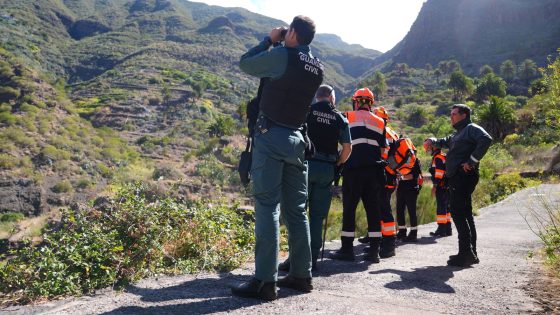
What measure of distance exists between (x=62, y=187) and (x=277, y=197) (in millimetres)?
39264

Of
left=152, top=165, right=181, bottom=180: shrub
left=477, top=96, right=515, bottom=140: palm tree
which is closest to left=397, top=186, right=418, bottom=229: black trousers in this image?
left=477, top=96, right=515, bottom=140: palm tree

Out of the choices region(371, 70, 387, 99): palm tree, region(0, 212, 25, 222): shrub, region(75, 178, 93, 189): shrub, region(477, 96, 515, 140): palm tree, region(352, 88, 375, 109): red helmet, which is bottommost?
region(0, 212, 25, 222): shrub

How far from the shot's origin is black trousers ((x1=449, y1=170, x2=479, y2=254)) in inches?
205

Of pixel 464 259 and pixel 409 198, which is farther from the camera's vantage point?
pixel 409 198

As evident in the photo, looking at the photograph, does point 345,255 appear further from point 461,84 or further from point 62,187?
point 461,84

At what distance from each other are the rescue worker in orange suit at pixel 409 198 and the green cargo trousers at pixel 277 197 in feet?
13.1

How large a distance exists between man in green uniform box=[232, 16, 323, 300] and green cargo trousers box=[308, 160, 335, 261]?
0.96 m

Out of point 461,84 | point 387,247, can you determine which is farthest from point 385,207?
point 461,84

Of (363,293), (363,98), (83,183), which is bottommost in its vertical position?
(83,183)

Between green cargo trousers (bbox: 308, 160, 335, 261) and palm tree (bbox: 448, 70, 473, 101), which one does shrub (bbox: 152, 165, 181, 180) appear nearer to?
green cargo trousers (bbox: 308, 160, 335, 261)

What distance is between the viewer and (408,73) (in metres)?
118

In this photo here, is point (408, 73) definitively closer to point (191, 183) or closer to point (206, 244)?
point (191, 183)

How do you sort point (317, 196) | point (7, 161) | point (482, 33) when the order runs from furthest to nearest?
point (482, 33) → point (7, 161) → point (317, 196)

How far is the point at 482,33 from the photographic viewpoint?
14812 cm
